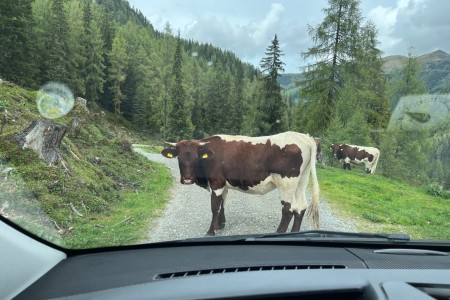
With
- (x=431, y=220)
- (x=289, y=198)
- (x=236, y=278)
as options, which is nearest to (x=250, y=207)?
(x=289, y=198)

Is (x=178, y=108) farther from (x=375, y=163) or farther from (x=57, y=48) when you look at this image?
(x=375, y=163)

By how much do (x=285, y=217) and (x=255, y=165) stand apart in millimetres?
728

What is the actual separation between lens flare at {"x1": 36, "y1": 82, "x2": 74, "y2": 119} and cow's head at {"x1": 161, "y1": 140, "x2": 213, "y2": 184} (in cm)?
107

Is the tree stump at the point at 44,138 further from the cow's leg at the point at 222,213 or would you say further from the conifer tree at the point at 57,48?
the cow's leg at the point at 222,213

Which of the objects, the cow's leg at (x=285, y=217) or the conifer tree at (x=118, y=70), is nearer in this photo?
the conifer tree at (x=118, y=70)

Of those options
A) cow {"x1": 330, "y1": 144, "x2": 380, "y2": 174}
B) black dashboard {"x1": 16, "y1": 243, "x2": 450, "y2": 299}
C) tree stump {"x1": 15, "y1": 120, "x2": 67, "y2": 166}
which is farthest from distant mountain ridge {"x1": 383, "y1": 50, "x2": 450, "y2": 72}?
tree stump {"x1": 15, "y1": 120, "x2": 67, "y2": 166}

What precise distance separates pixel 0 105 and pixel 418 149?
4565 mm

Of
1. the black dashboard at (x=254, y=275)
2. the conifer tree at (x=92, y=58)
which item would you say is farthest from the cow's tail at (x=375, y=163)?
the conifer tree at (x=92, y=58)

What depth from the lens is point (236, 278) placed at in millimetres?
1514

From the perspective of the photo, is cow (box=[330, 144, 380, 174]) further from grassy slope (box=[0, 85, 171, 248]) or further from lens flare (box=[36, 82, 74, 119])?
lens flare (box=[36, 82, 74, 119])

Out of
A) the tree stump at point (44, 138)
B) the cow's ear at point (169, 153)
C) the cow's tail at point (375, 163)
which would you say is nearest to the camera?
the tree stump at point (44, 138)

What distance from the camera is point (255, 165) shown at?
4793 millimetres

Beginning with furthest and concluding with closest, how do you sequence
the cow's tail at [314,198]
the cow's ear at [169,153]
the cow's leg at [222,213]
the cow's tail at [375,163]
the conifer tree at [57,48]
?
the cow's tail at [375,163]
the cow's ear at [169,153]
the cow's tail at [314,198]
the cow's leg at [222,213]
the conifer tree at [57,48]

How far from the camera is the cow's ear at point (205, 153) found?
15.1ft
